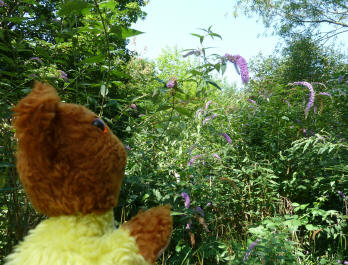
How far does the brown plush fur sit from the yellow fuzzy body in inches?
0.8

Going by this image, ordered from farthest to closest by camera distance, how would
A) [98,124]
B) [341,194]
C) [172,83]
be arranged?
[341,194] → [172,83] → [98,124]

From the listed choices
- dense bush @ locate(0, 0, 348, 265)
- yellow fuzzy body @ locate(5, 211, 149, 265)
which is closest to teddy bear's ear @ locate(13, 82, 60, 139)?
yellow fuzzy body @ locate(5, 211, 149, 265)

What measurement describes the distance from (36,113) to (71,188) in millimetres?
209

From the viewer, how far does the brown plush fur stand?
75cm

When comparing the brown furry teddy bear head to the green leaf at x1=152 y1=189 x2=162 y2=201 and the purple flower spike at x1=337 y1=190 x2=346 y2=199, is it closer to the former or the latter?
the green leaf at x1=152 y1=189 x2=162 y2=201

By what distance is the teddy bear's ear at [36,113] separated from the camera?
0.65m

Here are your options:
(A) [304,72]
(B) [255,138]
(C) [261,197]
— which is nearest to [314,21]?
(A) [304,72]

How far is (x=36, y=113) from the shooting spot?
2.12ft

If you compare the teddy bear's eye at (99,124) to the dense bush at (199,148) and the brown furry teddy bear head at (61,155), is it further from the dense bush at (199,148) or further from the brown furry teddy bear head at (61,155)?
the dense bush at (199,148)

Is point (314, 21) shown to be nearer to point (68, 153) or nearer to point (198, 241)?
point (198, 241)

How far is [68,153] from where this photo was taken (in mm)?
708

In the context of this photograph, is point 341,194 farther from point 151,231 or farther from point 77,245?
point 77,245

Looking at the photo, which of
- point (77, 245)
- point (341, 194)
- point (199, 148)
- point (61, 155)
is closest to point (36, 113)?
point (61, 155)

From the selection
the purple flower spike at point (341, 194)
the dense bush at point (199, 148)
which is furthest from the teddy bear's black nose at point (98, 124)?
the purple flower spike at point (341, 194)
